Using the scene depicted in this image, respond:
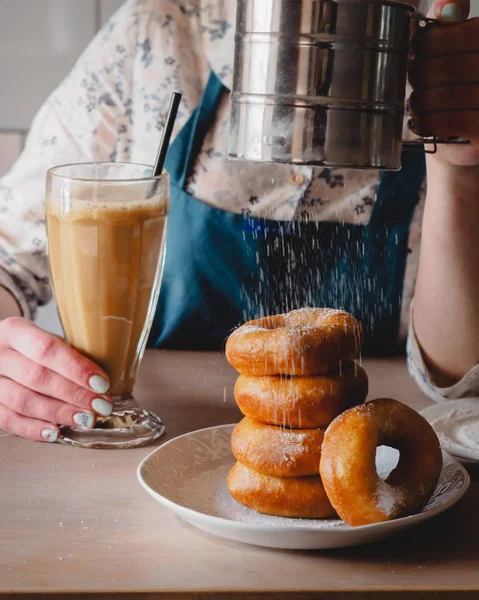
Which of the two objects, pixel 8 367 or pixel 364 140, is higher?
pixel 364 140

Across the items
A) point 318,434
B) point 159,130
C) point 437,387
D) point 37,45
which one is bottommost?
point 437,387

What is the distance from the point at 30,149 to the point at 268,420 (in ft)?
2.97

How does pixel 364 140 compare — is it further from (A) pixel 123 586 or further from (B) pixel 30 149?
(B) pixel 30 149

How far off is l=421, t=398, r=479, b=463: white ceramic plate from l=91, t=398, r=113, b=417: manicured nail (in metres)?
0.33

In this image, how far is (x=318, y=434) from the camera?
0.68 meters

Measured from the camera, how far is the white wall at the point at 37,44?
205 centimetres

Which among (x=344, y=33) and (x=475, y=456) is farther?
(x=475, y=456)

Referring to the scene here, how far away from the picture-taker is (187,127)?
1433mm

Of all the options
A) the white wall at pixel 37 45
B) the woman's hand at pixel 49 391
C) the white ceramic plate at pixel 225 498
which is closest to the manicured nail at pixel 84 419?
the woman's hand at pixel 49 391

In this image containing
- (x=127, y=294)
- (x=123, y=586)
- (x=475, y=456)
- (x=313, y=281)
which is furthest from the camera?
(x=313, y=281)

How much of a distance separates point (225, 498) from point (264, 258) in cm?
72

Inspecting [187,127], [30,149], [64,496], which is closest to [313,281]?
[187,127]

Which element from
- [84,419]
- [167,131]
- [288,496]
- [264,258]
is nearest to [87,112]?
[264,258]

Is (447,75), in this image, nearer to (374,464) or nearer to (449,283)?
(374,464)
